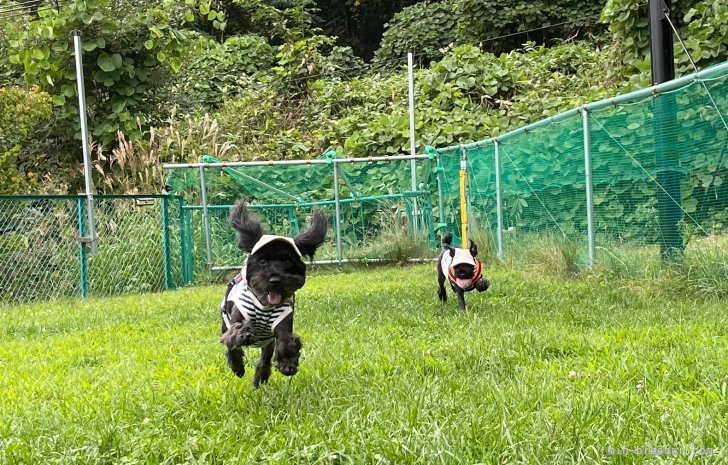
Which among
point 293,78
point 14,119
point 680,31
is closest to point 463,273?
point 680,31

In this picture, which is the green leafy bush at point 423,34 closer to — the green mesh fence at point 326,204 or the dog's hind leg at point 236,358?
the green mesh fence at point 326,204

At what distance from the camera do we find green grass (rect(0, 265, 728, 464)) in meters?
→ 2.50

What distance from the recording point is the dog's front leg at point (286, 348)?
291cm

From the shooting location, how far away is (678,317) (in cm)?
481

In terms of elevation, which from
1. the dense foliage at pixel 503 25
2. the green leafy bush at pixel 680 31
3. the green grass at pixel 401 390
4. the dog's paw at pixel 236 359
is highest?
the dense foliage at pixel 503 25

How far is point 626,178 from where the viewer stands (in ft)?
22.8

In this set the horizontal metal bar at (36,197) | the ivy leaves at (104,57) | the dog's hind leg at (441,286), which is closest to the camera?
the dog's hind leg at (441,286)

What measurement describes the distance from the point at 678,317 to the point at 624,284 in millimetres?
1848

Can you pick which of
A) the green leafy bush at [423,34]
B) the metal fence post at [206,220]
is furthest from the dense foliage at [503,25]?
the metal fence post at [206,220]

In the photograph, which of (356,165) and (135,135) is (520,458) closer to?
(356,165)

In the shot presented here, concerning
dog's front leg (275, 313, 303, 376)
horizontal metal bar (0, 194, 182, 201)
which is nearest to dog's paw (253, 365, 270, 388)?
dog's front leg (275, 313, 303, 376)

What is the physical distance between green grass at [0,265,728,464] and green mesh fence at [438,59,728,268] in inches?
31.8

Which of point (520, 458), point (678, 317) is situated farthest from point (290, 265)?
point (678, 317)

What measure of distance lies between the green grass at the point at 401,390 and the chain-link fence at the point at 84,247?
3.90 meters
